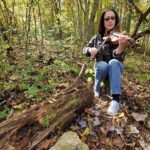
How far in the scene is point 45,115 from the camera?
271 cm

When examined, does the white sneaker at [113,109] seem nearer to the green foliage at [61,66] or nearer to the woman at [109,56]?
the woman at [109,56]

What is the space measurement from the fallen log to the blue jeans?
15.1 inches

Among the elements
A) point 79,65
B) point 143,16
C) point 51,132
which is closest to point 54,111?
point 51,132

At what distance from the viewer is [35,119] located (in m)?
2.59

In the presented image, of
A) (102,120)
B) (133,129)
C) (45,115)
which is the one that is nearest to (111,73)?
(102,120)

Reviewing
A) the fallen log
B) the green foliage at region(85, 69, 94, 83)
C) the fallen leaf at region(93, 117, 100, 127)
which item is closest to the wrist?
the fallen log

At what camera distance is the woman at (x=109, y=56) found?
3.67 meters

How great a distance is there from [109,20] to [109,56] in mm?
600

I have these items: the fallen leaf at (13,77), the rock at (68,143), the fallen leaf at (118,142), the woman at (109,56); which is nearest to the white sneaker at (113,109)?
the woman at (109,56)

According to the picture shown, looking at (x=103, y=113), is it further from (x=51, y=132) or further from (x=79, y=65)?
(x=79, y=65)

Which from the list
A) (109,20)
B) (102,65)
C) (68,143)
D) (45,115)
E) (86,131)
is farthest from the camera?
(109,20)

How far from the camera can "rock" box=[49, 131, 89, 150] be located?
2480mm

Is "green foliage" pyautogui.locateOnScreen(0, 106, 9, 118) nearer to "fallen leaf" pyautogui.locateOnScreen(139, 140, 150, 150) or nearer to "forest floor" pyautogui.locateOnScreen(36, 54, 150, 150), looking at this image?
"forest floor" pyautogui.locateOnScreen(36, 54, 150, 150)

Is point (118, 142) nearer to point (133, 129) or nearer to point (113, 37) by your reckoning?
point (133, 129)
